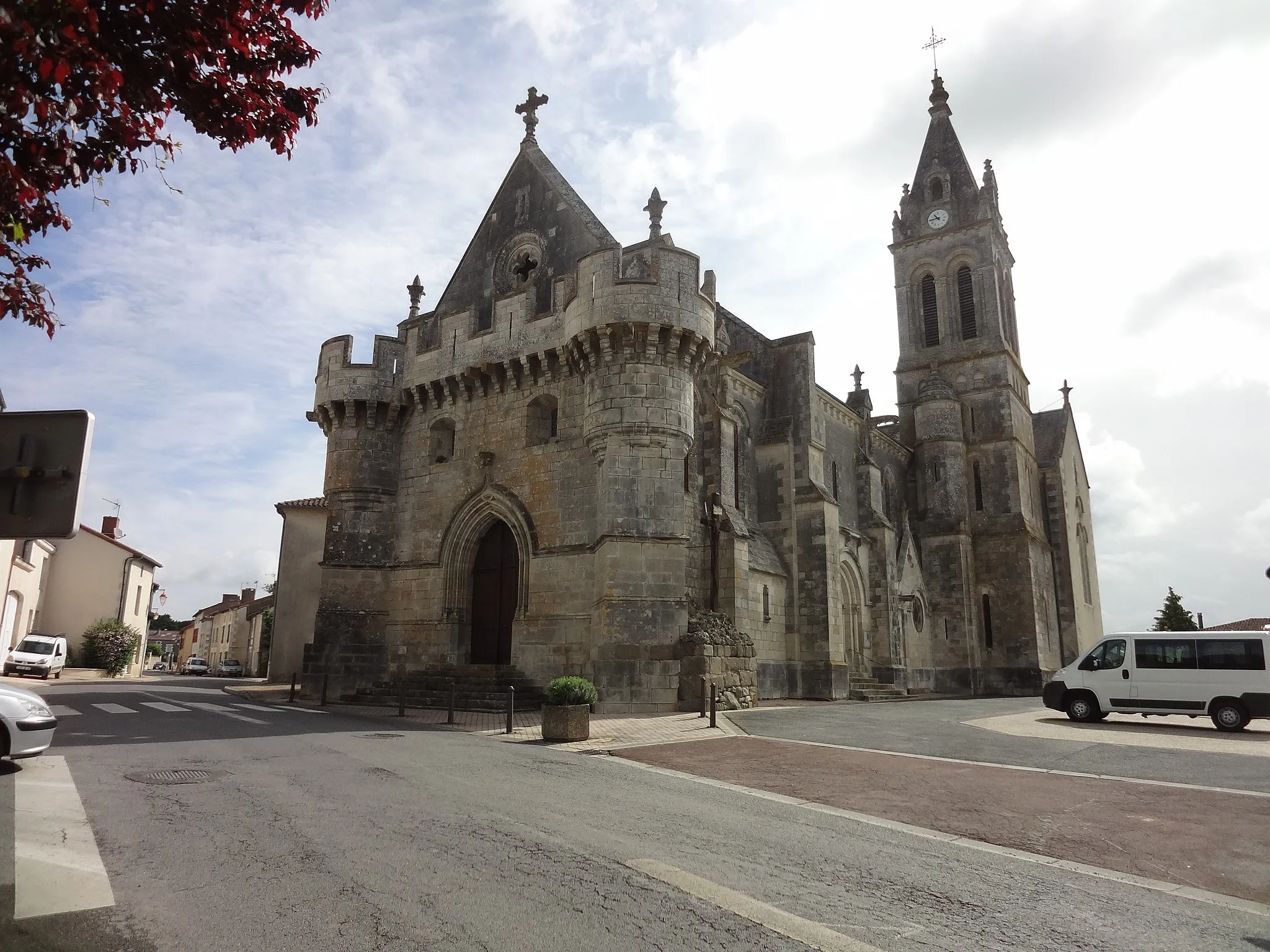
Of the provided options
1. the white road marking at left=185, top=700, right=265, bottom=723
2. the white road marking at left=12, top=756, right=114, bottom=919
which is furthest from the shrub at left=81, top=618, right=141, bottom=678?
the white road marking at left=12, top=756, right=114, bottom=919

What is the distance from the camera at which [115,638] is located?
31.6 meters

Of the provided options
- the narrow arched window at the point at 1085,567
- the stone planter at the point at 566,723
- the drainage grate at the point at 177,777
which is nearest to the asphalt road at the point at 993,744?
the stone planter at the point at 566,723

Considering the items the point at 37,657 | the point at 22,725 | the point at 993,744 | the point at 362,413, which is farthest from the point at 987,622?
the point at 37,657

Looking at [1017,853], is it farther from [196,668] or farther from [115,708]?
[196,668]

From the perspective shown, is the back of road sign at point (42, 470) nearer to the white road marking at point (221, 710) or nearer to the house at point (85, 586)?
the white road marking at point (221, 710)

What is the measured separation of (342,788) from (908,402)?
116 feet

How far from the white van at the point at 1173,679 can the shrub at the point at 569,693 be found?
30.3 ft

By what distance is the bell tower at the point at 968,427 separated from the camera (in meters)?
32.9

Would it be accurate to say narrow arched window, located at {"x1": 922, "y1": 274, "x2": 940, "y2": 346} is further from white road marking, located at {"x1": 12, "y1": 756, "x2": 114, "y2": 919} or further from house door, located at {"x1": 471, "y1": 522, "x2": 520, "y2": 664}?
white road marking, located at {"x1": 12, "y1": 756, "x2": 114, "y2": 919}

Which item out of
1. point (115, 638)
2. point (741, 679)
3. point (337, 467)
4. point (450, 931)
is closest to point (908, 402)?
point (741, 679)

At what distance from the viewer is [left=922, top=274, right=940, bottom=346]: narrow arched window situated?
3950 cm

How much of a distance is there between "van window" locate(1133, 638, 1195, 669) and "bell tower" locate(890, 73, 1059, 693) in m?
18.6

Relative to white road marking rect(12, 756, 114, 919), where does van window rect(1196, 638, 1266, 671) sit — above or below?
above

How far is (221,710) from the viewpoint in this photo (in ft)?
54.0
